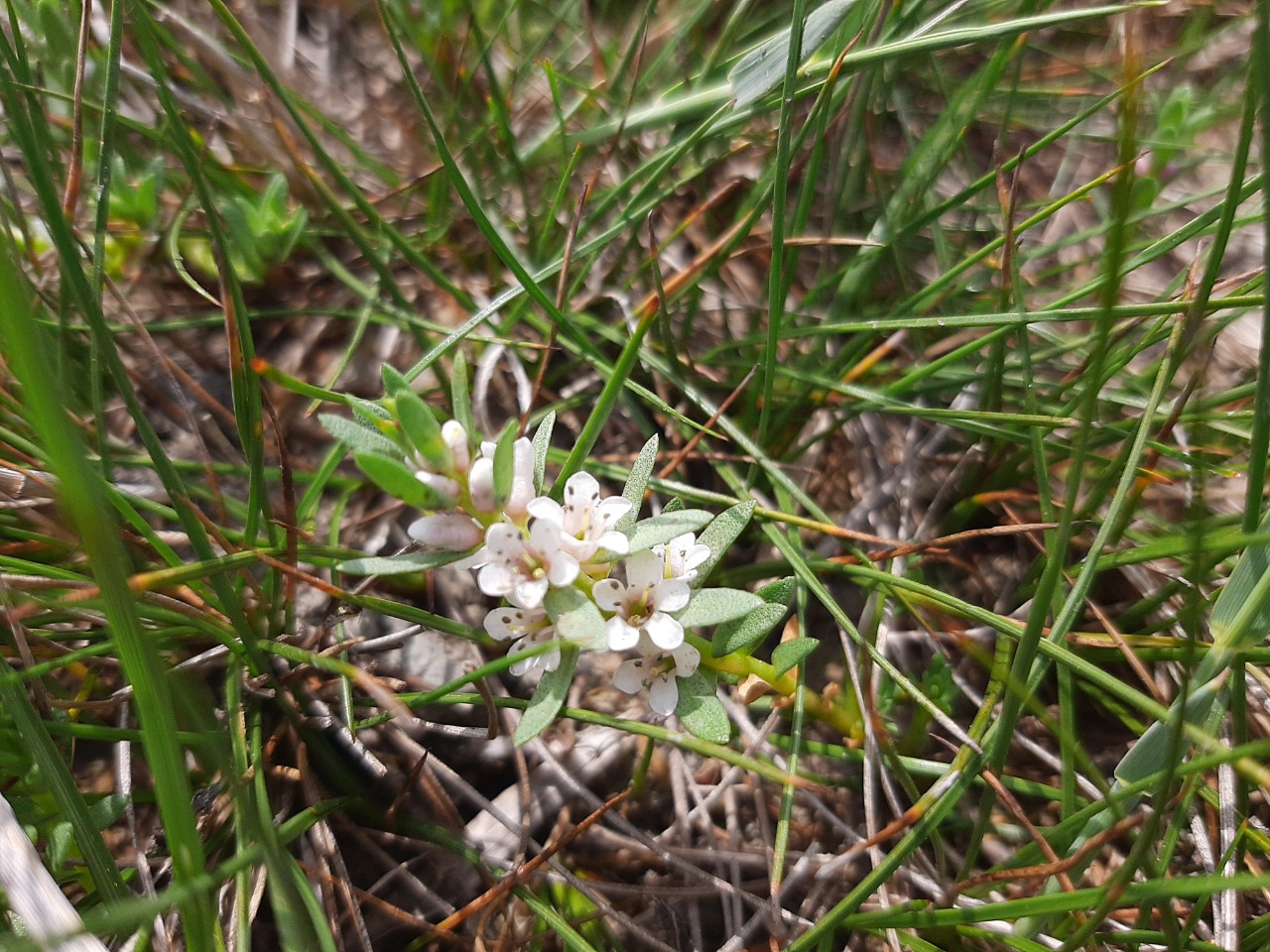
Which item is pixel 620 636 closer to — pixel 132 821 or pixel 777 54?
A: pixel 132 821

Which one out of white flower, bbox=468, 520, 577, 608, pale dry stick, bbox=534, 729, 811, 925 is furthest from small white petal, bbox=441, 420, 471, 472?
pale dry stick, bbox=534, 729, 811, 925

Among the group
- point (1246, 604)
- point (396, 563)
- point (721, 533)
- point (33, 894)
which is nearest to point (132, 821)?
point (33, 894)

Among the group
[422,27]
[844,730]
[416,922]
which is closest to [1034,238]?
[844,730]

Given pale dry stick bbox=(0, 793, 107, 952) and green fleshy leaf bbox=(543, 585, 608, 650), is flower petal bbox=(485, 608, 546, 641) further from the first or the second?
pale dry stick bbox=(0, 793, 107, 952)

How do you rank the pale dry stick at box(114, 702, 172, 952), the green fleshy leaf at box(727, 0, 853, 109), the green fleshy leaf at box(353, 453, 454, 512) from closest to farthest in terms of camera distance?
the green fleshy leaf at box(353, 453, 454, 512) → the pale dry stick at box(114, 702, 172, 952) → the green fleshy leaf at box(727, 0, 853, 109)

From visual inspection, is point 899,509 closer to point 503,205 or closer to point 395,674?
point 395,674

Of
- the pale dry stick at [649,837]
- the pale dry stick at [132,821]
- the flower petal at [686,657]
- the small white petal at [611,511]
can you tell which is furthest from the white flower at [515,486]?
the pale dry stick at [132,821]

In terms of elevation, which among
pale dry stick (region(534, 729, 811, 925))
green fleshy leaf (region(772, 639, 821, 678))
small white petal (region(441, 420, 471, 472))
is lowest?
pale dry stick (region(534, 729, 811, 925))

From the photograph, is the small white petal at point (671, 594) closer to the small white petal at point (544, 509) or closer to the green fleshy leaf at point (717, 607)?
the green fleshy leaf at point (717, 607)
